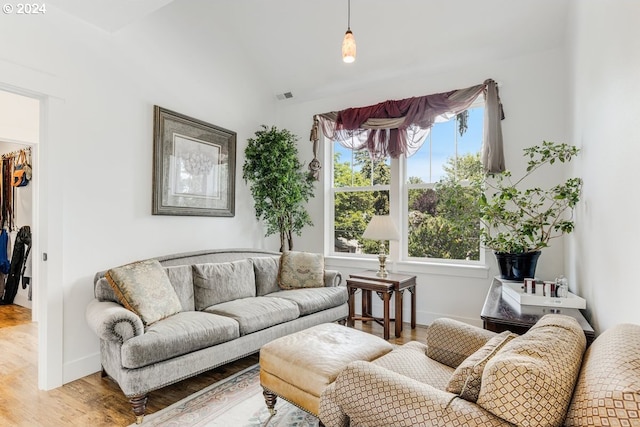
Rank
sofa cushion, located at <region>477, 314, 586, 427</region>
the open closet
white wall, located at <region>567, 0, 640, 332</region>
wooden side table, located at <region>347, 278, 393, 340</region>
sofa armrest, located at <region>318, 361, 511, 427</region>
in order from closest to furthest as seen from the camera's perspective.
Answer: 1. sofa cushion, located at <region>477, 314, 586, 427</region>
2. sofa armrest, located at <region>318, 361, 511, 427</region>
3. white wall, located at <region>567, 0, 640, 332</region>
4. wooden side table, located at <region>347, 278, 393, 340</region>
5. the open closet

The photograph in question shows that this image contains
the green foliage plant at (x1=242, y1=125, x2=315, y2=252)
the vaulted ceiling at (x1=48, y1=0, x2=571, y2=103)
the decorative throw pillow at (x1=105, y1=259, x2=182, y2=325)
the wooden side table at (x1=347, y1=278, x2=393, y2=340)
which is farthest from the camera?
the green foliage plant at (x1=242, y1=125, x2=315, y2=252)

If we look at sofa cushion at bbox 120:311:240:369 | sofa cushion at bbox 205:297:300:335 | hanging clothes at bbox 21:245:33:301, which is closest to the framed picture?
sofa cushion at bbox 205:297:300:335

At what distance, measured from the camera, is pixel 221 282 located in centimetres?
327

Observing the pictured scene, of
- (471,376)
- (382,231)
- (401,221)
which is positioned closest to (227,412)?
(471,376)

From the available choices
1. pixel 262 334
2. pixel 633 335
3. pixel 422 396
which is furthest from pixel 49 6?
pixel 633 335

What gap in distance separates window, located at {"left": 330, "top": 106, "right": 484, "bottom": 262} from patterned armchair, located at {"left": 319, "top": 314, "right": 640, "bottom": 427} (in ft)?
7.47

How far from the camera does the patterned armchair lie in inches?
35.0

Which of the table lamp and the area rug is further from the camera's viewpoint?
the table lamp

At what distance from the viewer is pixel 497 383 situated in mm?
1032

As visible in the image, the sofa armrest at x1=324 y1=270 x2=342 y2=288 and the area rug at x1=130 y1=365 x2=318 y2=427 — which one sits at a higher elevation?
the sofa armrest at x1=324 y1=270 x2=342 y2=288

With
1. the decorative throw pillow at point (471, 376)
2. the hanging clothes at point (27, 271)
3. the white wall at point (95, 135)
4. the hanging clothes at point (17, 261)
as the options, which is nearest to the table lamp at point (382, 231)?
the white wall at point (95, 135)

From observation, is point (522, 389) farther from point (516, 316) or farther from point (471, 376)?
point (516, 316)

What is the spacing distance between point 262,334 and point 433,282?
2.08 m

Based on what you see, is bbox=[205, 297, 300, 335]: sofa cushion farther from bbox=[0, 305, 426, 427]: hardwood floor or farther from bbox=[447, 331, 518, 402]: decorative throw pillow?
bbox=[447, 331, 518, 402]: decorative throw pillow
